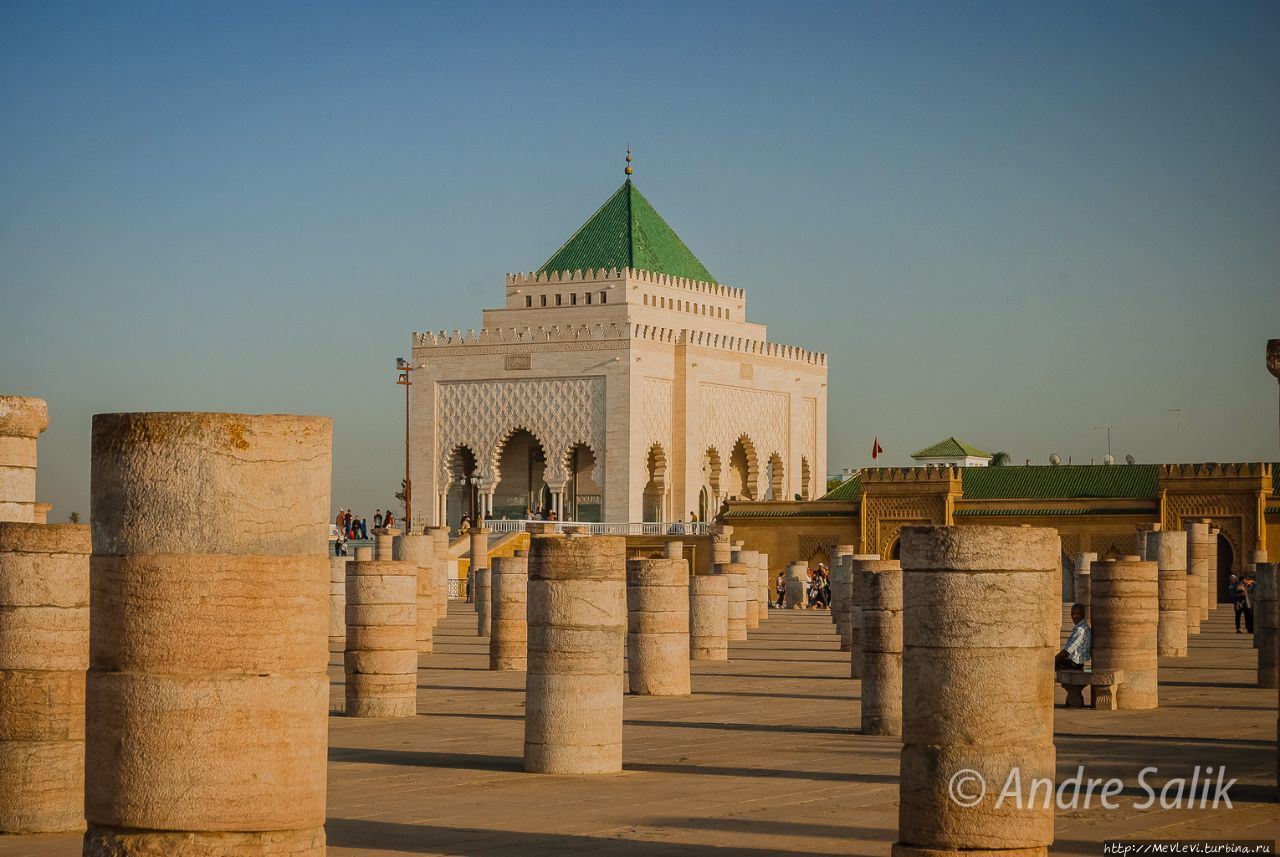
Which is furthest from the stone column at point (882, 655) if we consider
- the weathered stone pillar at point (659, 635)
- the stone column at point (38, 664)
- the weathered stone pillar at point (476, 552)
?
the weathered stone pillar at point (476, 552)

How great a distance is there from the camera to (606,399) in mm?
41812

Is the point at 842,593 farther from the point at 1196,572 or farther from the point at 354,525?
the point at 354,525

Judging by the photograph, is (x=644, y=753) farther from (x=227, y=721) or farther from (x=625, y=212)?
(x=625, y=212)

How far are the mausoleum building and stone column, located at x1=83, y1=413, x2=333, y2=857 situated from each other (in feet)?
121

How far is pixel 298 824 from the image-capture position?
176 inches

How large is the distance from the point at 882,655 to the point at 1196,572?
16.0 meters

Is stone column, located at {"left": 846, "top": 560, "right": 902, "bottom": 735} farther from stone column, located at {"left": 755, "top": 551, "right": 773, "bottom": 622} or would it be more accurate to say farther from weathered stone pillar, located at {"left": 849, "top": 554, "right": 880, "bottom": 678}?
stone column, located at {"left": 755, "top": 551, "right": 773, "bottom": 622}

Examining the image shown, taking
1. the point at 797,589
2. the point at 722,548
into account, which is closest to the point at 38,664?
the point at 722,548

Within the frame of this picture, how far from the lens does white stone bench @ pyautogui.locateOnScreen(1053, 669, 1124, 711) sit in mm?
11602

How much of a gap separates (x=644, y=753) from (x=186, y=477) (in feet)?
16.7

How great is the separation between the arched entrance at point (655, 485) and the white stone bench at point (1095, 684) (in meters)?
30.9

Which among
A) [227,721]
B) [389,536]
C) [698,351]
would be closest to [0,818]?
[227,721]

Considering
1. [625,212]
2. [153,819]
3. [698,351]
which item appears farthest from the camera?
[625,212]

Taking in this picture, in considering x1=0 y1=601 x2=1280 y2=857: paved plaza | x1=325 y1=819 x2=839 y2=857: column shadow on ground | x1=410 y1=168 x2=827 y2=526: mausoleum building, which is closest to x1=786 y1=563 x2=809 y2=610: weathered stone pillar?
x1=410 y1=168 x2=827 y2=526: mausoleum building
